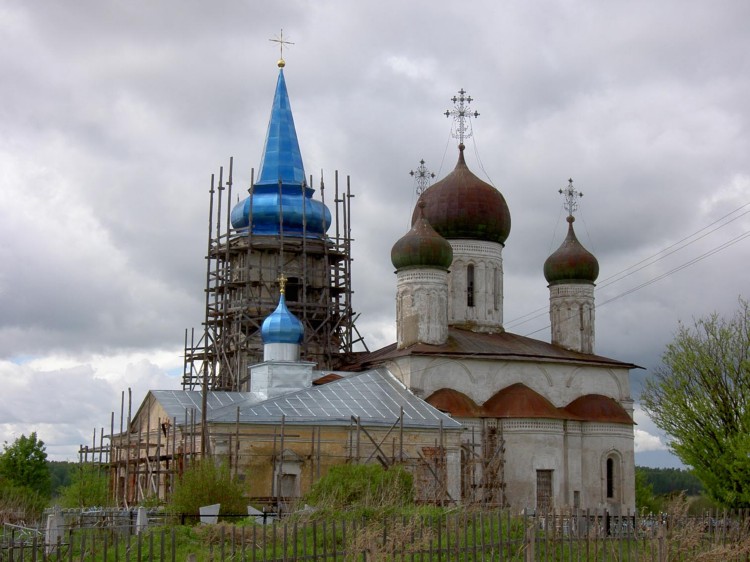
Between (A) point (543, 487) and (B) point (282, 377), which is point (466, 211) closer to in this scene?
(B) point (282, 377)

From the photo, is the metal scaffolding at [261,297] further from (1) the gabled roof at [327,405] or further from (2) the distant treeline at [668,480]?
(2) the distant treeline at [668,480]

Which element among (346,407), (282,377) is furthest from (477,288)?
(346,407)

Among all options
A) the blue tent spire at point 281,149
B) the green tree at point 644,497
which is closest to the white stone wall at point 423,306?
the blue tent spire at point 281,149

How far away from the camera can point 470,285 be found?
3144 cm

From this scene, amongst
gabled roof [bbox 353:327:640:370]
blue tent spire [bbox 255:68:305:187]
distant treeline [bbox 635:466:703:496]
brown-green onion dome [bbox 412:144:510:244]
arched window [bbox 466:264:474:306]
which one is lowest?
distant treeline [bbox 635:466:703:496]

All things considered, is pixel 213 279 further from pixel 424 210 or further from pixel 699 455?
pixel 699 455

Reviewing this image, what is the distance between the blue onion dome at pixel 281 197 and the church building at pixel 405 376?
0.05m

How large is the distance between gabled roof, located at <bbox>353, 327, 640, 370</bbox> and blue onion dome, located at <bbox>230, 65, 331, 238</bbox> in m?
4.47

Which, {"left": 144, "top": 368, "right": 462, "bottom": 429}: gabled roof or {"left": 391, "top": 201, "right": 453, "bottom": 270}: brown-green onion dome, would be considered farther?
{"left": 391, "top": 201, "right": 453, "bottom": 270}: brown-green onion dome

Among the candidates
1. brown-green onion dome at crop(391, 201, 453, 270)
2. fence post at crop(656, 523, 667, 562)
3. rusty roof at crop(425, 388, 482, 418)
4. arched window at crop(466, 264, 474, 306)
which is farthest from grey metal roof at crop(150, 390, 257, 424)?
fence post at crop(656, 523, 667, 562)

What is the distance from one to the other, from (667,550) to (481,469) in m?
14.2

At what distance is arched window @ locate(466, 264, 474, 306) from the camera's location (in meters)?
31.4

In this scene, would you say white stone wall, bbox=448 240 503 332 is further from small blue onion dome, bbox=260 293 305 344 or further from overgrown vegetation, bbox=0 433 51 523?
overgrown vegetation, bbox=0 433 51 523

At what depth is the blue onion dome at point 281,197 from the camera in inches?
1261
